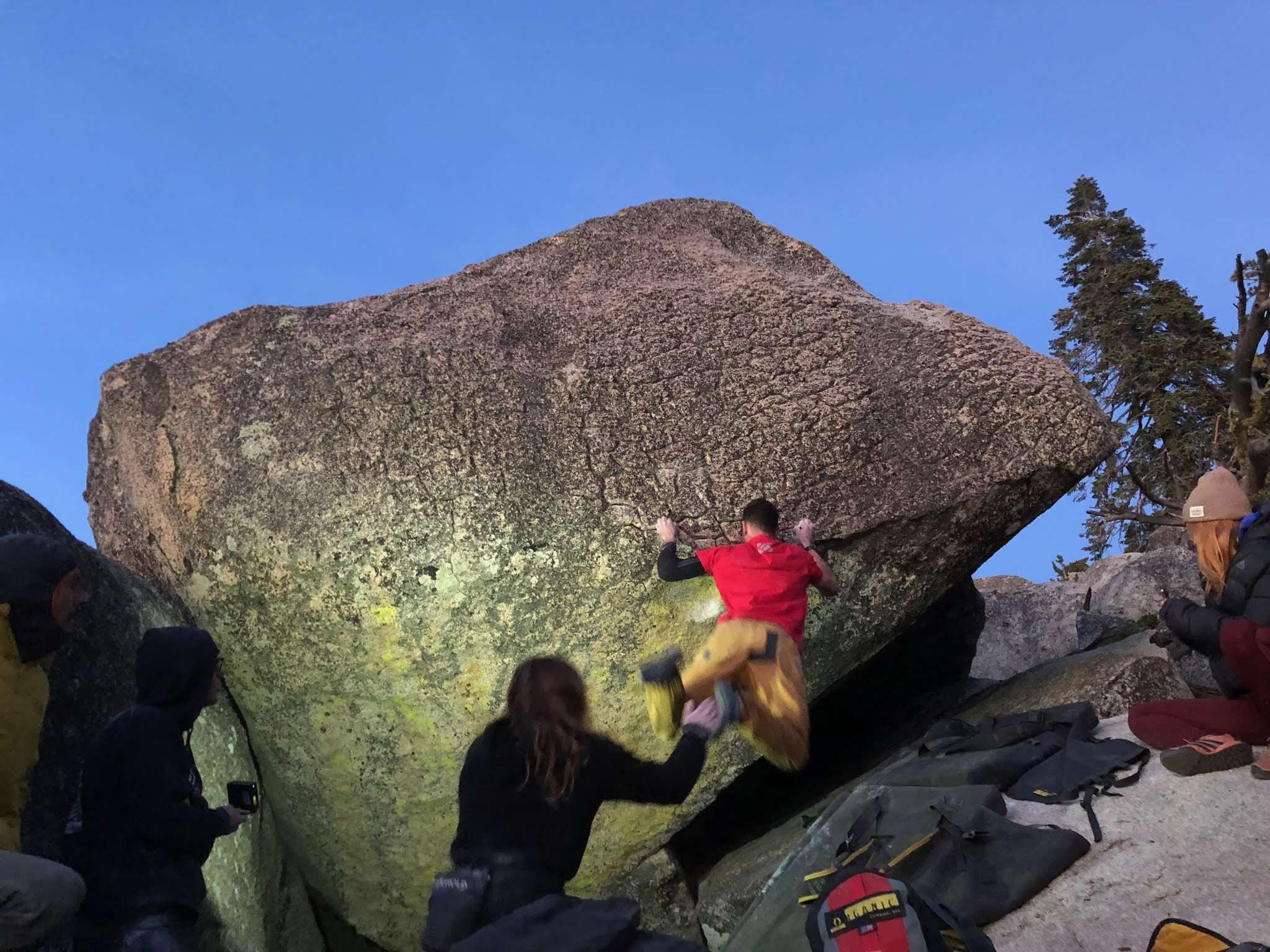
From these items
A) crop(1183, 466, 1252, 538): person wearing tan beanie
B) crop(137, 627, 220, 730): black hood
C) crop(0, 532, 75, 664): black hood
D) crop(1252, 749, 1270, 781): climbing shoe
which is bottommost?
crop(1252, 749, 1270, 781): climbing shoe

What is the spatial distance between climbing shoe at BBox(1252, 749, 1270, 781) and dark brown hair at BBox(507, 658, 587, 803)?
12.5ft

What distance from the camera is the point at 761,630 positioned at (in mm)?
6125

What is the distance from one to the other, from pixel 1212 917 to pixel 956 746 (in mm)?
2393

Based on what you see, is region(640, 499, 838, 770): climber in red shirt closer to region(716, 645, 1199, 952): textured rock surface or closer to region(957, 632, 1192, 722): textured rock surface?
region(716, 645, 1199, 952): textured rock surface

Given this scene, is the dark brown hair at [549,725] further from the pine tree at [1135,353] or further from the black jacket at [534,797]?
the pine tree at [1135,353]

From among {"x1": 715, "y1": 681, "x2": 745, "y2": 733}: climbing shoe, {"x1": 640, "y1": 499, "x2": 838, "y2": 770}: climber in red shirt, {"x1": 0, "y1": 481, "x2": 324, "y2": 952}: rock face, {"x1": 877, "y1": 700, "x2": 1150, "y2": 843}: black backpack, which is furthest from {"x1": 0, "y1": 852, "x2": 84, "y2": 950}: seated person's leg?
{"x1": 877, "y1": 700, "x2": 1150, "y2": 843}: black backpack

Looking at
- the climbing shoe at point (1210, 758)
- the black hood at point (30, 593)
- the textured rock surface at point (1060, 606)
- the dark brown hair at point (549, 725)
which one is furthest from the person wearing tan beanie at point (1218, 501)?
the textured rock surface at point (1060, 606)

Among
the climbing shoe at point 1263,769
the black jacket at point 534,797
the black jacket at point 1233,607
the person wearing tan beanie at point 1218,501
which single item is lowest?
the climbing shoe at point 1263,769

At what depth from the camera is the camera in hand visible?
432 cm

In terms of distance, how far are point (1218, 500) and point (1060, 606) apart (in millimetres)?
7808

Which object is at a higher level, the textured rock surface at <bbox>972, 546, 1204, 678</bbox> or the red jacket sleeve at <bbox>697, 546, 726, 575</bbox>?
the red jacket sleeve at <bbox>697, 546, 726, 575</bbox>

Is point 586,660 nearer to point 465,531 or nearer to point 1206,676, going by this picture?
point 465,531

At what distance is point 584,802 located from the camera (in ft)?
10.6

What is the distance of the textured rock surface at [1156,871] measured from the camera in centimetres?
427
